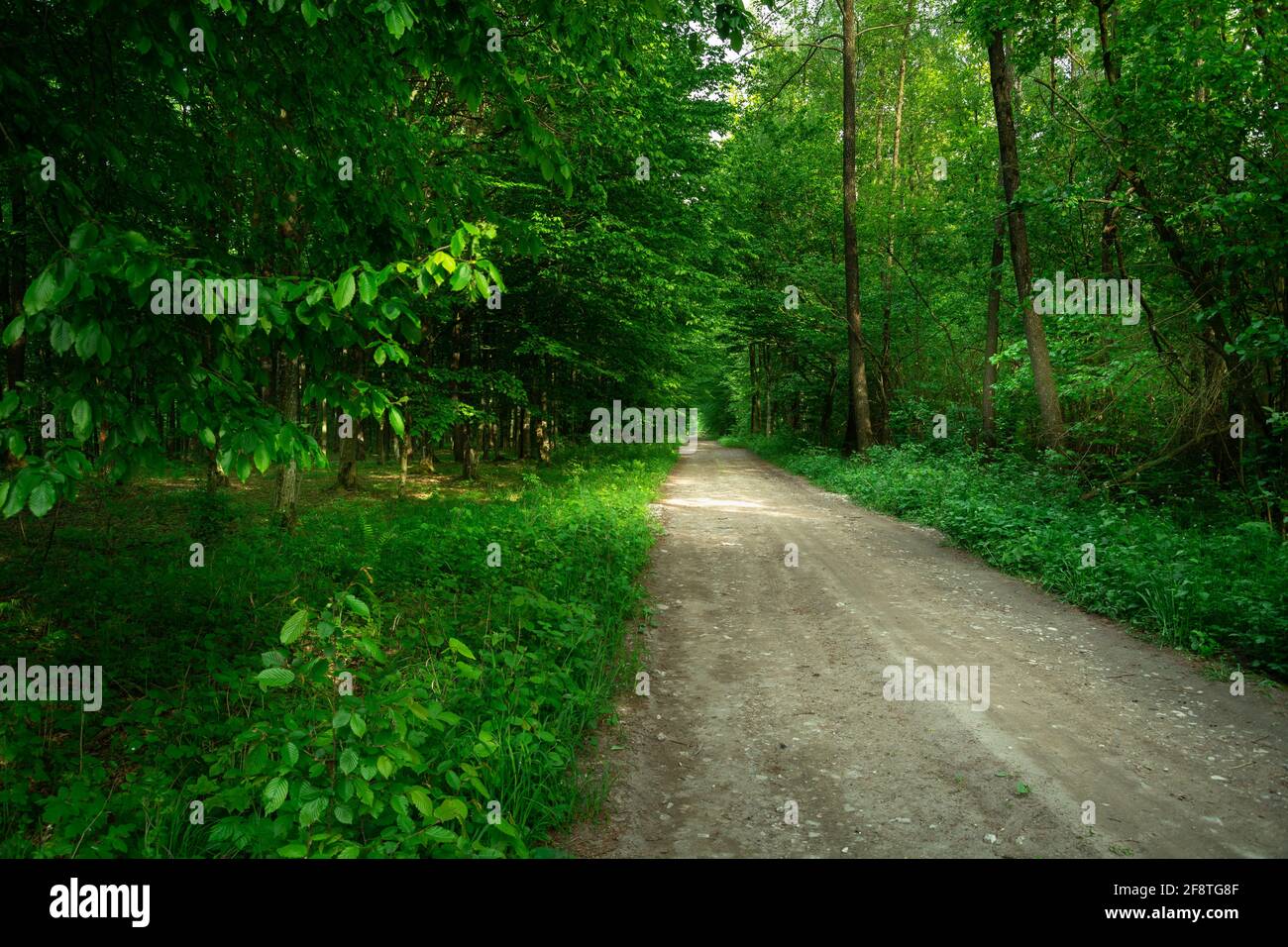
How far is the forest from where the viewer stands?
312cm

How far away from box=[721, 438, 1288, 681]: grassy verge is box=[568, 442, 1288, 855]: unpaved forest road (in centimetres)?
44

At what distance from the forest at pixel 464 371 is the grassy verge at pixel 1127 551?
6 cm

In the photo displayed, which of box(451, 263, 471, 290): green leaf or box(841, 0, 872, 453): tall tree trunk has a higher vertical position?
box(841, 0, 872, 453): tall tree trunk

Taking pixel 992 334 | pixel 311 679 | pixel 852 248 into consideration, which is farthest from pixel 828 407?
pixel 311 679

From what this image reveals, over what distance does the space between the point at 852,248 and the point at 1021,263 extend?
9.20 meters

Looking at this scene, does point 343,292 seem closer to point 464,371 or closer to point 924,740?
point 924,740

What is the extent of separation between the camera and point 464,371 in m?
14.5

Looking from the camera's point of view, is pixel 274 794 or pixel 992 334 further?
pixel 992 334

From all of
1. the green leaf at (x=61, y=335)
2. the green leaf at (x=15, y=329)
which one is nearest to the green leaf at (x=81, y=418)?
the green leaf at (x=61, y=335)

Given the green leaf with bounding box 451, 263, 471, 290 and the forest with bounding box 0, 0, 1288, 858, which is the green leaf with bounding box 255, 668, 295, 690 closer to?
the forest with bounding box 0, 0, 1288, 858

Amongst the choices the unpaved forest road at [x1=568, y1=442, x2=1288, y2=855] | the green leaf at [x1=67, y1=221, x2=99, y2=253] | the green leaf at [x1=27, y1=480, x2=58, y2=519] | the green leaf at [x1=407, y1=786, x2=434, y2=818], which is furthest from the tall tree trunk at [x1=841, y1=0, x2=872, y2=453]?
the green leaf at [x1=27, y1=480, x2=58, y2=519]

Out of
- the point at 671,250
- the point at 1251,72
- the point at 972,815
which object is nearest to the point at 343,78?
the point at 972,815

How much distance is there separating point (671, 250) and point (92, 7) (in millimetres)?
16263
